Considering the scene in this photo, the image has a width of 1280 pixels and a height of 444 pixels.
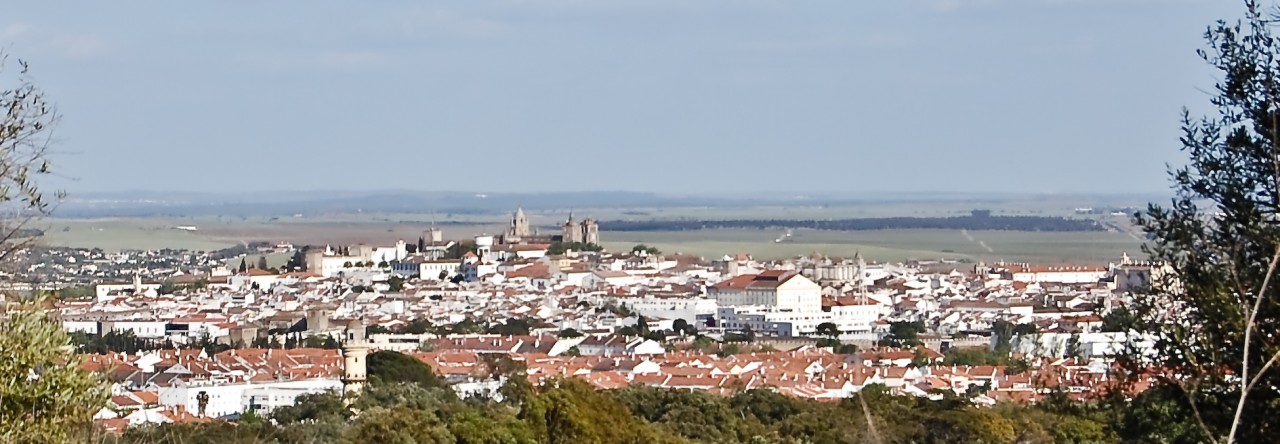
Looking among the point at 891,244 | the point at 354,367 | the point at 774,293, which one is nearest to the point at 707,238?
the point at 891,244

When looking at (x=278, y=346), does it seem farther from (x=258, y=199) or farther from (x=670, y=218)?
(x=258, y=199)

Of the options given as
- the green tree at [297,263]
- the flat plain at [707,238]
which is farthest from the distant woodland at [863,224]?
the green tree at [297,263]

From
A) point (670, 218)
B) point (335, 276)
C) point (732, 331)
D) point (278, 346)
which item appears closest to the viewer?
point (278, 346)

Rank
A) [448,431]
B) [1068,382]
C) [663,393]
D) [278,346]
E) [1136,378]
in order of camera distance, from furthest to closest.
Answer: [278,346]
[663,393]
[448,431]
[1068,382]
[1136,378]

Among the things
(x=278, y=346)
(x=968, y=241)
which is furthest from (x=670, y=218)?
(x=278, y=346)

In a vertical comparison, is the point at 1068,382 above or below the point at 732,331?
above

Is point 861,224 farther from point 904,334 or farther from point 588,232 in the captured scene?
point 904,334

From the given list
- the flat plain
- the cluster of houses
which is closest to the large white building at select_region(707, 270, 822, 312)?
the cluster of houses
